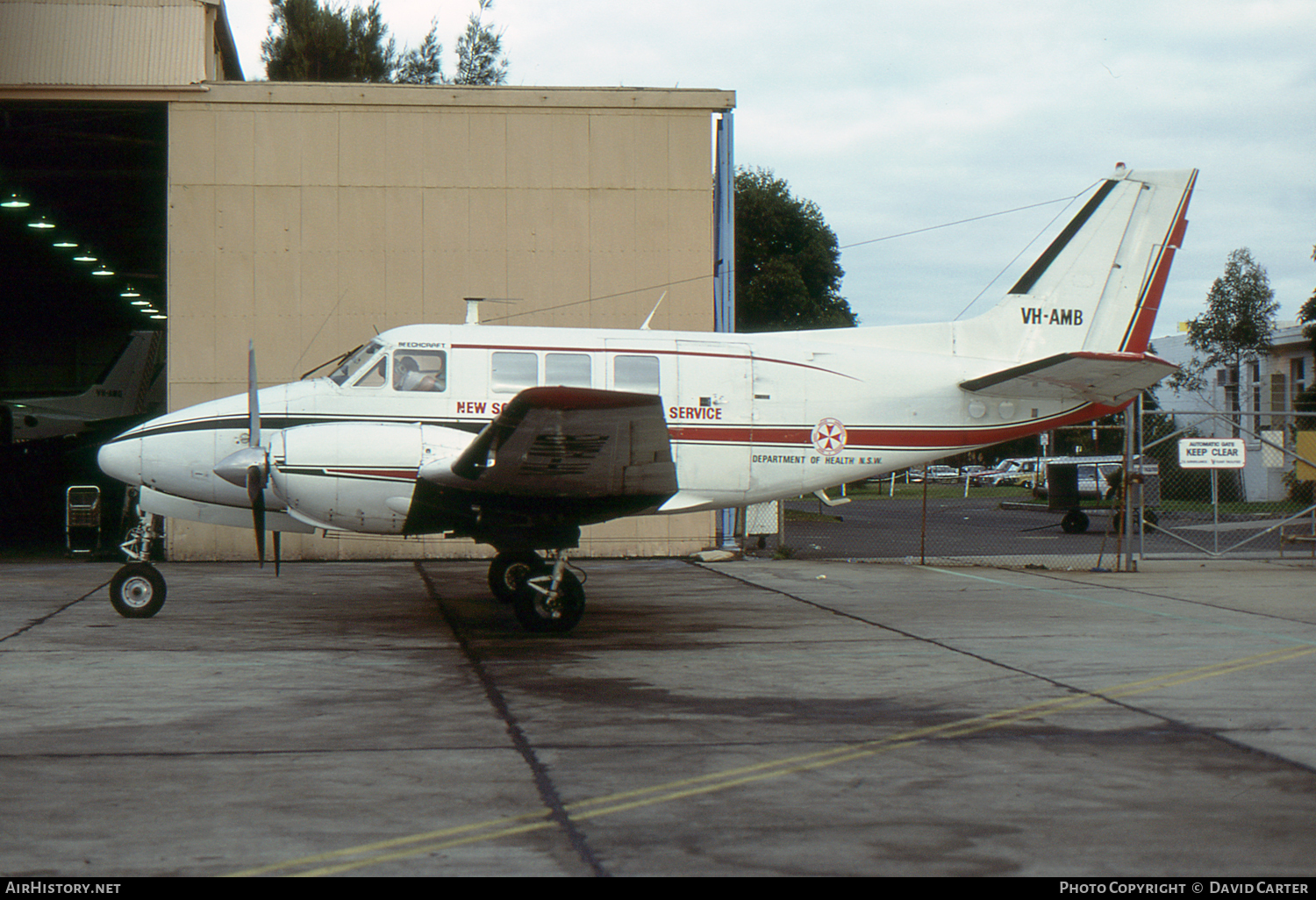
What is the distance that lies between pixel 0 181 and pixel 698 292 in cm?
1659

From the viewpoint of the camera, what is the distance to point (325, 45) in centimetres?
3909

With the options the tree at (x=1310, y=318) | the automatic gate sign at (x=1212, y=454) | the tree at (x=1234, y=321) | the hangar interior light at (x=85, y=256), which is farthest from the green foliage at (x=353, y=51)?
the tree at (x=1234, y=321)

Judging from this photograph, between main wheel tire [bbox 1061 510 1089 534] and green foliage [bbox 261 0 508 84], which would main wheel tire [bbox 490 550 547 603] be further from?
green foliage [bbox 261 0 508 84]

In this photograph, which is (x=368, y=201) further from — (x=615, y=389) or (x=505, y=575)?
(x=615, y=389)

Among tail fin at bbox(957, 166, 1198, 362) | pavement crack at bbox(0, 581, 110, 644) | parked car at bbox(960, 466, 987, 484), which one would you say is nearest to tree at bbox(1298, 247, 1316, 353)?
parked car at bbox(960, 466, 987, 484)

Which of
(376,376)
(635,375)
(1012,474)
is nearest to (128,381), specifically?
(376,376)

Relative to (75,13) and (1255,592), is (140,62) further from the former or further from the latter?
(1255,592)

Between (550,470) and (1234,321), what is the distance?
76230 millimetres

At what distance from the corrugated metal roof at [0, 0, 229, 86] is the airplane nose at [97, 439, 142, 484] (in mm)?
9627

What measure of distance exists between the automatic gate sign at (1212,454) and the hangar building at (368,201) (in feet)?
26.3

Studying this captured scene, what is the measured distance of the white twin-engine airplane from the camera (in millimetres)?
9789

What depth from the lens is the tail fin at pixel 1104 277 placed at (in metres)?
13.4

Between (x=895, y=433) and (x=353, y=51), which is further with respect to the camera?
(x=353, y=51)

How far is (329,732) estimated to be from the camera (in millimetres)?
6281
